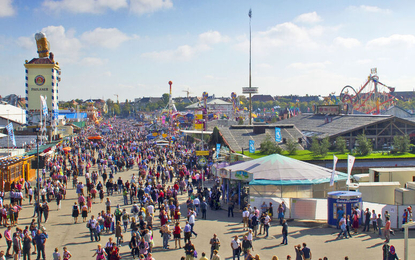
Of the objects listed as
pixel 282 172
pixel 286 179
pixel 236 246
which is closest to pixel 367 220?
pixel 286 179

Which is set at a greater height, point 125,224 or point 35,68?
point 35,68

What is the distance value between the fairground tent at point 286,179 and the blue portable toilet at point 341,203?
2494 mm

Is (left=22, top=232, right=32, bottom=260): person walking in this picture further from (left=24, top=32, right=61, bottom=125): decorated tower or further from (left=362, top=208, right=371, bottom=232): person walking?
(left=24, top=32, right=61, bottom=125): decorated tower

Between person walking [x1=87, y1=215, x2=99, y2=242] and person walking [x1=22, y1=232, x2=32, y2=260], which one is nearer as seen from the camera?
person walking [x1=22, y1=232, x2=32, y2=260]

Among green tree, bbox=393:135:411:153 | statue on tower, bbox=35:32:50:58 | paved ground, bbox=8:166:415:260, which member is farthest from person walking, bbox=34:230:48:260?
statue on tower, bbox=35:32:50:58

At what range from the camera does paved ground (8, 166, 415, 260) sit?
14492 mm

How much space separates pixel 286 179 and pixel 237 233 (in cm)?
465

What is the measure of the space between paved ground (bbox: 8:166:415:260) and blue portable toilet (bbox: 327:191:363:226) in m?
0.57

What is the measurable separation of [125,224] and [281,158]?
31.7 ft

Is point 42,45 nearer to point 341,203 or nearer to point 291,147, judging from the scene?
point 291,147

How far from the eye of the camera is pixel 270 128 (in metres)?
41.2

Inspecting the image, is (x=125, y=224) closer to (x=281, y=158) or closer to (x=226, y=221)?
(x=226, y=221)

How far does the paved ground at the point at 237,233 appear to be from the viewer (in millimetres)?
14492

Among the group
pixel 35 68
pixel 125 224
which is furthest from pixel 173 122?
pixel 125 224
